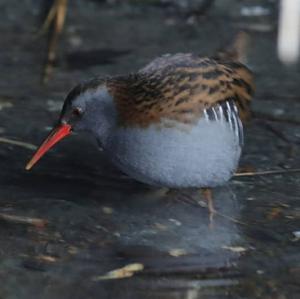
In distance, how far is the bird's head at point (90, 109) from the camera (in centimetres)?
527

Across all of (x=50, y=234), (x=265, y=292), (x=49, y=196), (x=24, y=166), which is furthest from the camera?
(x=24, y=166)

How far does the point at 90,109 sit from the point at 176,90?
17.8 inches

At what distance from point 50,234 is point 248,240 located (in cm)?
92

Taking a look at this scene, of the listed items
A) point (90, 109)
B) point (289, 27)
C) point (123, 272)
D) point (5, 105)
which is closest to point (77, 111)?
point (90, 109)

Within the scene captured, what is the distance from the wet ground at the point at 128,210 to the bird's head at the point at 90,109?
0.38 m

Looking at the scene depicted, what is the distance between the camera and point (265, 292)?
4.43m

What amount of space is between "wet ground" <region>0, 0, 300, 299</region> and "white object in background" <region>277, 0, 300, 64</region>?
0.15 meters

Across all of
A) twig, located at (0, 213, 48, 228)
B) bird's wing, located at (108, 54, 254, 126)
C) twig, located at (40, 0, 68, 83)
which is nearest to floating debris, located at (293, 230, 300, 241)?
bird's wing, located at (108, 54, 254, 126)

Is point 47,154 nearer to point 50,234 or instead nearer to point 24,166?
point 24,166

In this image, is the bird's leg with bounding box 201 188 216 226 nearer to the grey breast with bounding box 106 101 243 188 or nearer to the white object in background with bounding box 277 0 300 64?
the grey breast with bounding box 106 101 243 188

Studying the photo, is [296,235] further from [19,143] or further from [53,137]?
[19,143]

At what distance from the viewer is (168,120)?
199 inches

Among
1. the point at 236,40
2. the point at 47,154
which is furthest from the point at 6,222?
the point at 236,40

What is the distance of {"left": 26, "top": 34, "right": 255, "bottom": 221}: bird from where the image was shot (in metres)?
5.04
